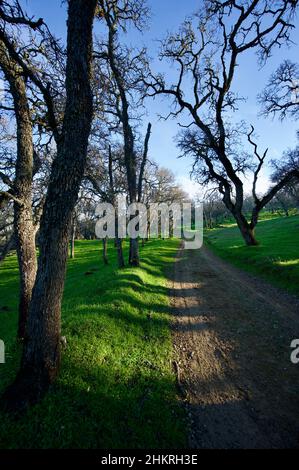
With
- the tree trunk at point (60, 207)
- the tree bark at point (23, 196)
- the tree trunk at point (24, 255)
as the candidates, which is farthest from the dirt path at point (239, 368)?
the tree bark at point (23, 196)

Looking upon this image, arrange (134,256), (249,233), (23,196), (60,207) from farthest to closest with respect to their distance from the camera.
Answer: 1. (249,233)
2. (134,256)
3. (23,196)
4. (60,207)

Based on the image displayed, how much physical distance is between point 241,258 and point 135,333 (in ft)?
43.8

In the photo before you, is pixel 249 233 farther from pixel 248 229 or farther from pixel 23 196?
pixel 23 196

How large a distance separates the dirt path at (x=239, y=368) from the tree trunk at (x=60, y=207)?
9.39 feet

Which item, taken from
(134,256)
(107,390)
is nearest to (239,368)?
(107,390)

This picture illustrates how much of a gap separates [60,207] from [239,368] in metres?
5.15

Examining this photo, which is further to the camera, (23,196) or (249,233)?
(249,233)

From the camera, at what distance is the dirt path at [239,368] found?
3.43 metres

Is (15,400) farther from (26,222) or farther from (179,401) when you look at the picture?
(26,222)

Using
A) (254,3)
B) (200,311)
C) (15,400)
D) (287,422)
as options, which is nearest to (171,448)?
(287,422)

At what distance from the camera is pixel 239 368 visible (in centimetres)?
491

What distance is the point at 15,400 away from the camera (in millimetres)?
3559

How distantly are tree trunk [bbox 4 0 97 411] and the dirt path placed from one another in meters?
2.86

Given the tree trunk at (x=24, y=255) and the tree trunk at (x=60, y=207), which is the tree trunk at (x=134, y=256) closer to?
the tree trunk at (x=24, y=255)
